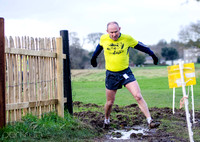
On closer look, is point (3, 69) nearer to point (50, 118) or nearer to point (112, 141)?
point (50, 118)

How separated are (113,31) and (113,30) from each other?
0.02m

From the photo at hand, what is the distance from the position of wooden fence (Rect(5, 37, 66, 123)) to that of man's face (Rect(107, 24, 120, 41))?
1.27 metres

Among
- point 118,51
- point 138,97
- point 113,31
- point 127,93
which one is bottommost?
point 127,93

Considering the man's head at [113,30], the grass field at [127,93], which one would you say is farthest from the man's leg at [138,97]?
the grass field at [127,93]

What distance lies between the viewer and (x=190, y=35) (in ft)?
145

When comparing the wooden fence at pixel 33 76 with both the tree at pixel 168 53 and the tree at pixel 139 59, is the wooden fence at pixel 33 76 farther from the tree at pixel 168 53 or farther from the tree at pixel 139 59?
the tree at pixel 168 53

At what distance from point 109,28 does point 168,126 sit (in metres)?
2.76

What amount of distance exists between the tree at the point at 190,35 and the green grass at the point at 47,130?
39.2 m

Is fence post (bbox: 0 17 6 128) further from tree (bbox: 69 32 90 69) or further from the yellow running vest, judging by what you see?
tree (bbox: 69 32 90 69)

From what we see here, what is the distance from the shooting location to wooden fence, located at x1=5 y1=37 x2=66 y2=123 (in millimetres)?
5859

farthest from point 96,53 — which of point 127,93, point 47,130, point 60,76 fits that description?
point 127,93

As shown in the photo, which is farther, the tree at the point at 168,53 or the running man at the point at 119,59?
the tree at the point at 168,53

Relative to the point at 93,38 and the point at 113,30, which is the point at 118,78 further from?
the point at 93,38

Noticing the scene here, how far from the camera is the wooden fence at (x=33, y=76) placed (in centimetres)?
586
